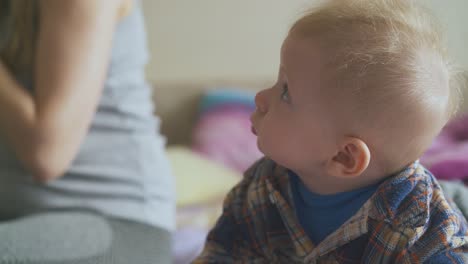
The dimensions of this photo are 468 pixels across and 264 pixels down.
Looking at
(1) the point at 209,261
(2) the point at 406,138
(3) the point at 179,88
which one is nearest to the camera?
(2) the point at 406,138

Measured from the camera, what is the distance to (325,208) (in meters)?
0.63

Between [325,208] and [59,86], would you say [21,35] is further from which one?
[325,208]

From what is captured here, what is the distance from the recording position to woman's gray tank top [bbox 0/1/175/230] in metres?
0.83

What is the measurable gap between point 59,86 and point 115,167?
0.18 metres

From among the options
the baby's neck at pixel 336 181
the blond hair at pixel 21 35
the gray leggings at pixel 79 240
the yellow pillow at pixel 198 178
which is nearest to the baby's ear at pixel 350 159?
the baby's neck at pixel 336 181

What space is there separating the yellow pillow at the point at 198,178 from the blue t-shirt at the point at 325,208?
756mm

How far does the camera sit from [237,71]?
175 cm

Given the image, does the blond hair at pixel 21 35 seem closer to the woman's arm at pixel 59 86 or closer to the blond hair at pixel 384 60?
the woman's arm at pixel 59 86

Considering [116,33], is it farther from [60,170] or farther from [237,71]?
[237,71]

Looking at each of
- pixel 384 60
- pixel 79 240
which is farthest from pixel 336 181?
Answer: pixel 79 240

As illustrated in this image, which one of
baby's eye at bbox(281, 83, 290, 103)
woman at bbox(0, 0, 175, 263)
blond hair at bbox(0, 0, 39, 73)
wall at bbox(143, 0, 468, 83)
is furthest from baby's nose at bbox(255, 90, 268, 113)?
wall at bbox(143, 0, 468, 83)

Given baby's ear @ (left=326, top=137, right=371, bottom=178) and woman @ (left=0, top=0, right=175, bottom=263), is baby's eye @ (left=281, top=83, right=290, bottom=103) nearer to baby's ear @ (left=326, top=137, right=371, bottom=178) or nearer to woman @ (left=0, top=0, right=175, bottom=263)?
baby's ear @ (left=326, top=137, right=371, bottom=178)

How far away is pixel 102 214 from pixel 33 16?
32cm

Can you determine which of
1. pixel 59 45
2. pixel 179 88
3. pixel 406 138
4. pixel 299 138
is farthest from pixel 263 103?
pixel 179 88
